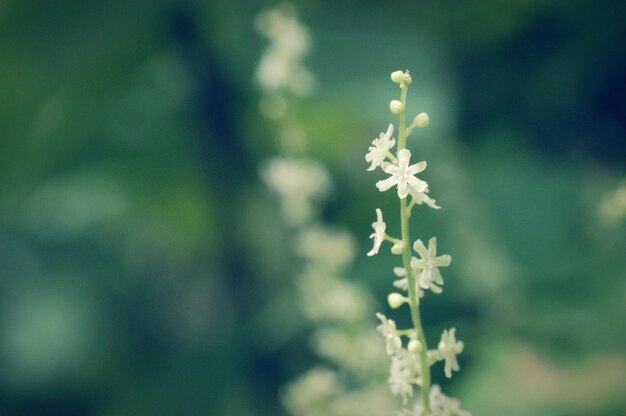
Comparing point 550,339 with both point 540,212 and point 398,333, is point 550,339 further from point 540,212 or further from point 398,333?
point 398,333

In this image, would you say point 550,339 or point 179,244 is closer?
point 550,339

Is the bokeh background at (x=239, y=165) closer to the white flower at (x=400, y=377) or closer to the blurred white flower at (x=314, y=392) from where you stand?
the blurred white flower at (x=314, y=392)

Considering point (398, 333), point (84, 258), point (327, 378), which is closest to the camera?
point (398, 333)

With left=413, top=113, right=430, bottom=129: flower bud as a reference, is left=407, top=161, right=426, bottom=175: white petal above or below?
below

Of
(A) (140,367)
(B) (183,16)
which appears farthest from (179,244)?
(B) (183,16)

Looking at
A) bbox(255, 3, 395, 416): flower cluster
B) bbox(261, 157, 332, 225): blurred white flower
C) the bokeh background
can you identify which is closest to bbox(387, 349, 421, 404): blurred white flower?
bbox(255, 3, 395, 416): flower cluster

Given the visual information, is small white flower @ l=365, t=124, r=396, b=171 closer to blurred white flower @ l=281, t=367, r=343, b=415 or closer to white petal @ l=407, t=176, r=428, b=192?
white petal @ l=407, t=176, r=428, b=192

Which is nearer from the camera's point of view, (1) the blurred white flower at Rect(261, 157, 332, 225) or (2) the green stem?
(2) the green stem

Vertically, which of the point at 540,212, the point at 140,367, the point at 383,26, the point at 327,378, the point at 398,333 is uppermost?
the point at 383,26
